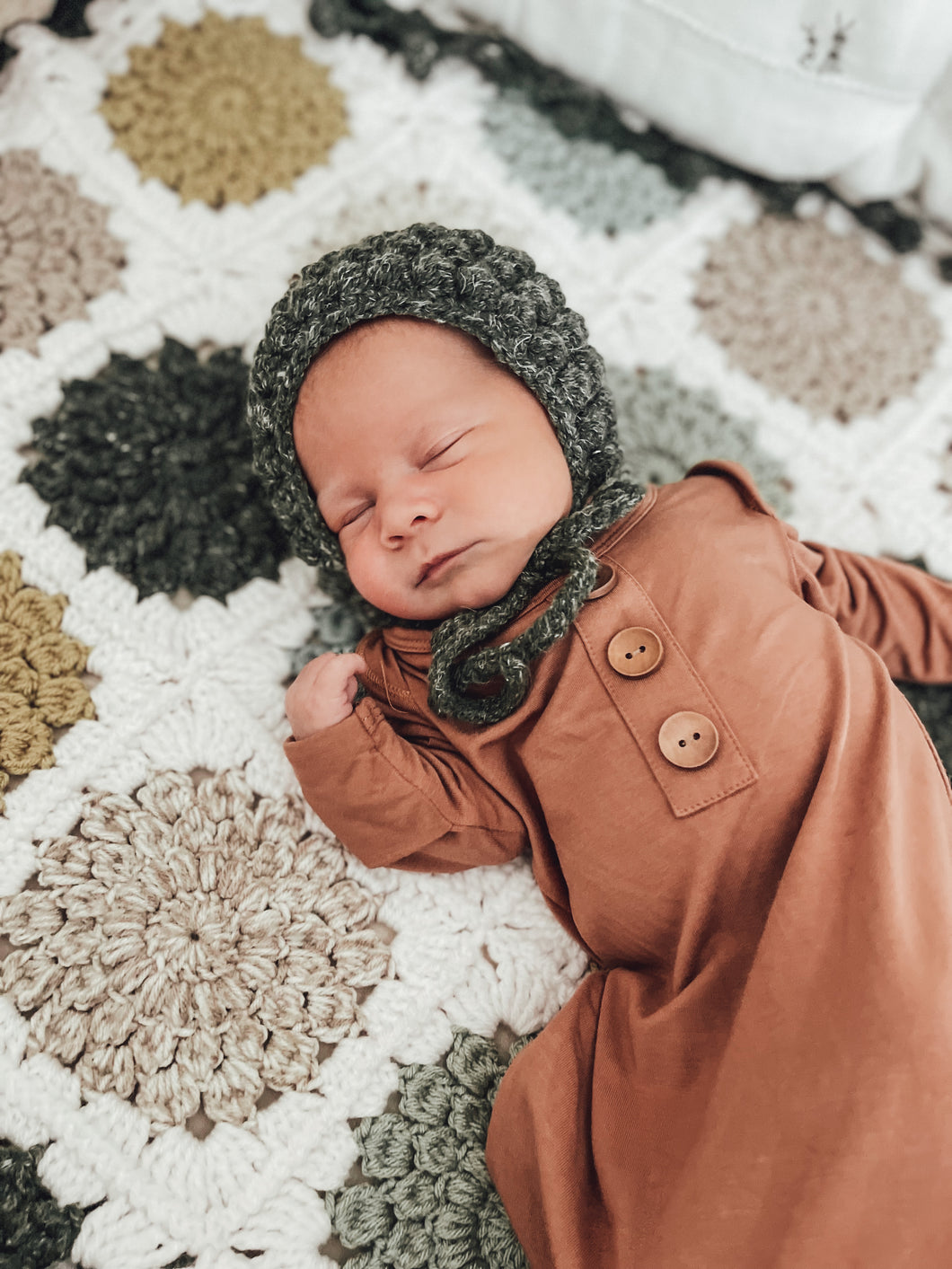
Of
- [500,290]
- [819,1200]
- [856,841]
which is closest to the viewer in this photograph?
[819,1200]

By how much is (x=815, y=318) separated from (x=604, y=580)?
1.94ft

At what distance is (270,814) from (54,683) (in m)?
0.27

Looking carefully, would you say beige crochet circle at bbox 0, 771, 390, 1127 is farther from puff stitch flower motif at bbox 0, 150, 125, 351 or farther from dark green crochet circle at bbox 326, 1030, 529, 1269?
puff stitch flower motif at bbox 0, 150, 125, 351

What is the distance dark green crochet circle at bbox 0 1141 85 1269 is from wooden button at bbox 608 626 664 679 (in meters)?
0.70

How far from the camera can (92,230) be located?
114 centimetres

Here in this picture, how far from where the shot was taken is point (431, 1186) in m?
0.88

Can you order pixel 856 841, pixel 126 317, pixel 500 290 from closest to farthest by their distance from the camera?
pixel 856 841 < pixel 500 290 < pixel 126 317

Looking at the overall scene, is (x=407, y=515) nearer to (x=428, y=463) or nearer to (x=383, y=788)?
(x=428, y=463)

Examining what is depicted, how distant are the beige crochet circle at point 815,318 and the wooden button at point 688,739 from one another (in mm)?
589

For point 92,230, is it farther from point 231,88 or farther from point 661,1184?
point 661,1184

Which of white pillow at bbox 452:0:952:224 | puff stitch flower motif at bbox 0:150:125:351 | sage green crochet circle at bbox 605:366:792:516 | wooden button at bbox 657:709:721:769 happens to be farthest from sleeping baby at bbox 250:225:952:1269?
white pillow at bbox 452:0:952:224

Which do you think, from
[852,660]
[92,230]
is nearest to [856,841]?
[852,660]

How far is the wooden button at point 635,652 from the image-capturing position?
88cm

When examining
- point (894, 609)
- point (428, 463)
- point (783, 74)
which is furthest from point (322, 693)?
point (783, 74)
